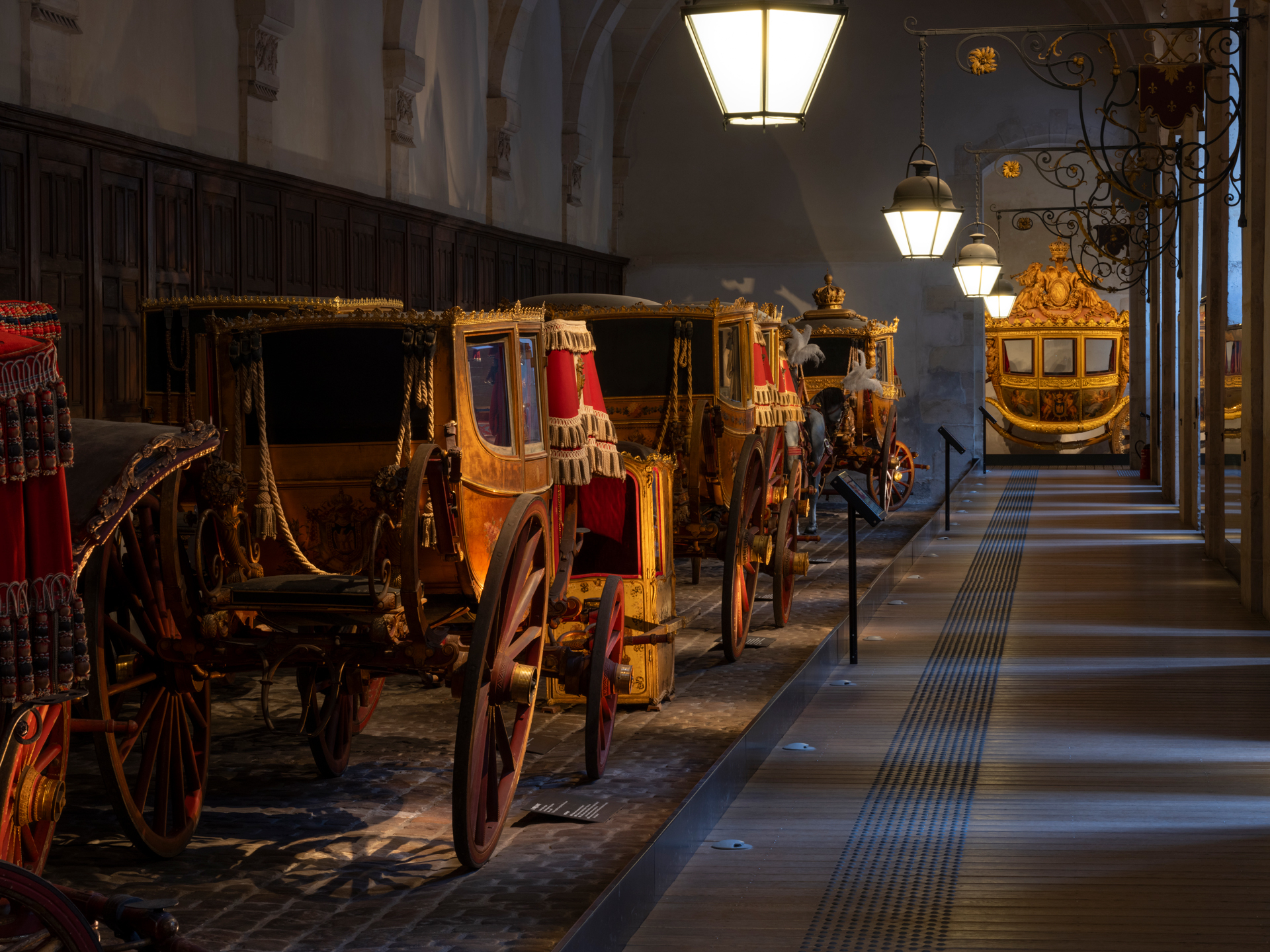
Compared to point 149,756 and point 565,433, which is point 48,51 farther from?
point 149,756

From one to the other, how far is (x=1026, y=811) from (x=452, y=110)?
1385 centimetres

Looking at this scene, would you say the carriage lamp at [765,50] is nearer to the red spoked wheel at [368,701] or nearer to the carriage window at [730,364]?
the red spoked wheel at [368,701]

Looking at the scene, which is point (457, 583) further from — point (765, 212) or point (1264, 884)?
point (765, 212)

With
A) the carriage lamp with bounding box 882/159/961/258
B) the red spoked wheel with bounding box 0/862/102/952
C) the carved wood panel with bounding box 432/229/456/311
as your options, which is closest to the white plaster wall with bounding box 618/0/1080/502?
the carved wood panel with bounding box 432/229/456/311

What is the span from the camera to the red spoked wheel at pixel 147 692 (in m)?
4.12

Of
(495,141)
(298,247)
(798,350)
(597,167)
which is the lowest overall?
(798,350)

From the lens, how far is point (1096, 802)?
4.96 m

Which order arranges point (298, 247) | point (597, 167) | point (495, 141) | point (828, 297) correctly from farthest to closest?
point (597, 167), point (828, 297), point (495, 141), point (298, 247)

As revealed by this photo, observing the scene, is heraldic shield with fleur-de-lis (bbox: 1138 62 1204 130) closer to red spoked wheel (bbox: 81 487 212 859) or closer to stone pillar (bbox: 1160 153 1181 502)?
red spoked wheel (bbox: 81 487 212 859)

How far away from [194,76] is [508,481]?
27.0 feet

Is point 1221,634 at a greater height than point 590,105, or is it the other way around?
point 590,105

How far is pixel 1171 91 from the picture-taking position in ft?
29.9

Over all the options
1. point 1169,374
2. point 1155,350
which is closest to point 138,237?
point 1169,374

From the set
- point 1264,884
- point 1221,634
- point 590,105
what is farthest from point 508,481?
→ point 590,105
